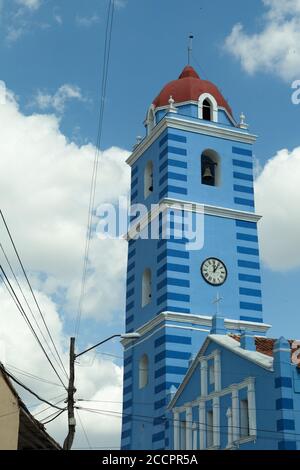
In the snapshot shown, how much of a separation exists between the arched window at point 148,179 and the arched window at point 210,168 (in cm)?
283

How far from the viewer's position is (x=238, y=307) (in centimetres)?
3834

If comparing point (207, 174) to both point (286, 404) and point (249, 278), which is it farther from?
point (286, 404)

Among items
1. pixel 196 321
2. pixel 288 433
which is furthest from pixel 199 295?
pixel 288 433

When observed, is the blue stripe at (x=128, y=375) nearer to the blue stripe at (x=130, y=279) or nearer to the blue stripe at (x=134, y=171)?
the blue stripe at (x=130, y=279)

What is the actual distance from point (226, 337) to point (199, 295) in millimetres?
5794

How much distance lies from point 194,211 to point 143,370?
25.6 feet

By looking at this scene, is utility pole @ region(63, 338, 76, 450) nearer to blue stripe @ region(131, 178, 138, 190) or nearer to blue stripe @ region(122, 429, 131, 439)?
blue stripe @ region(122, 429, 131, 439)

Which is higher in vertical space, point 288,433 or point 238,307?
point 238,307

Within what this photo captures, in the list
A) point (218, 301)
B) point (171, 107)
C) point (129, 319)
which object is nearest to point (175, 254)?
point (218, 301)

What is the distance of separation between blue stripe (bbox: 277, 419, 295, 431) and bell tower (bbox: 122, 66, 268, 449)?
8951 millimetres

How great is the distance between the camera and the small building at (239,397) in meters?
27.2

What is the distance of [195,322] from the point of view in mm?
37062

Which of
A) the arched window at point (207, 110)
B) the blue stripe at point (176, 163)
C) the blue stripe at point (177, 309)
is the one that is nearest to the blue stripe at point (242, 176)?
the blue stripe at point (176, 163)
